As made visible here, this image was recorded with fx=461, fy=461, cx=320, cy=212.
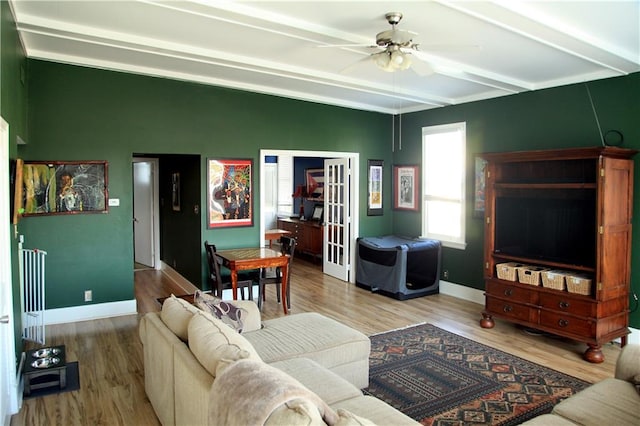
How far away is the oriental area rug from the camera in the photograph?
3216 mm

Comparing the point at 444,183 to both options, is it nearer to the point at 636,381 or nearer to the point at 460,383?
the point at 460,383

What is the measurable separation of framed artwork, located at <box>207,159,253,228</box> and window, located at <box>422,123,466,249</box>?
2622 mm

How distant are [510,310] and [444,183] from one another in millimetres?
2317

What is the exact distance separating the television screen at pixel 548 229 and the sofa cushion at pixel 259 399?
3.66m

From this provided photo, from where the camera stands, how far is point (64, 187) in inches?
199

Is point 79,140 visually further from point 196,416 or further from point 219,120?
point 196,416

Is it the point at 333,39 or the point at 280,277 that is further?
the point at 280,277

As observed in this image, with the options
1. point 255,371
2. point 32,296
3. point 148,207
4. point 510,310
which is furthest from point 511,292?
point 148,207

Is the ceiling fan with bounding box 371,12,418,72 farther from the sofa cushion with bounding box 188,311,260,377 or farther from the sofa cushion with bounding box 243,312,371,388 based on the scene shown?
the sofa cushion with bounding box 188,311,260,377

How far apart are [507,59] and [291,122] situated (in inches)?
120

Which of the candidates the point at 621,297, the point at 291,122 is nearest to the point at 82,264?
the point at 291,122

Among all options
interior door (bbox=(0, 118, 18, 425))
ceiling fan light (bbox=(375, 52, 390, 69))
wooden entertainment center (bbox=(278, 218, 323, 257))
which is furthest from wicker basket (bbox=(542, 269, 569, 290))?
wooden entertainment center (bbox=(278, 218, 323, 257))

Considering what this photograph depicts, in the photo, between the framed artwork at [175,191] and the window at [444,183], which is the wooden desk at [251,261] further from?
the window at [444,183]

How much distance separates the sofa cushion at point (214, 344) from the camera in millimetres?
2146
